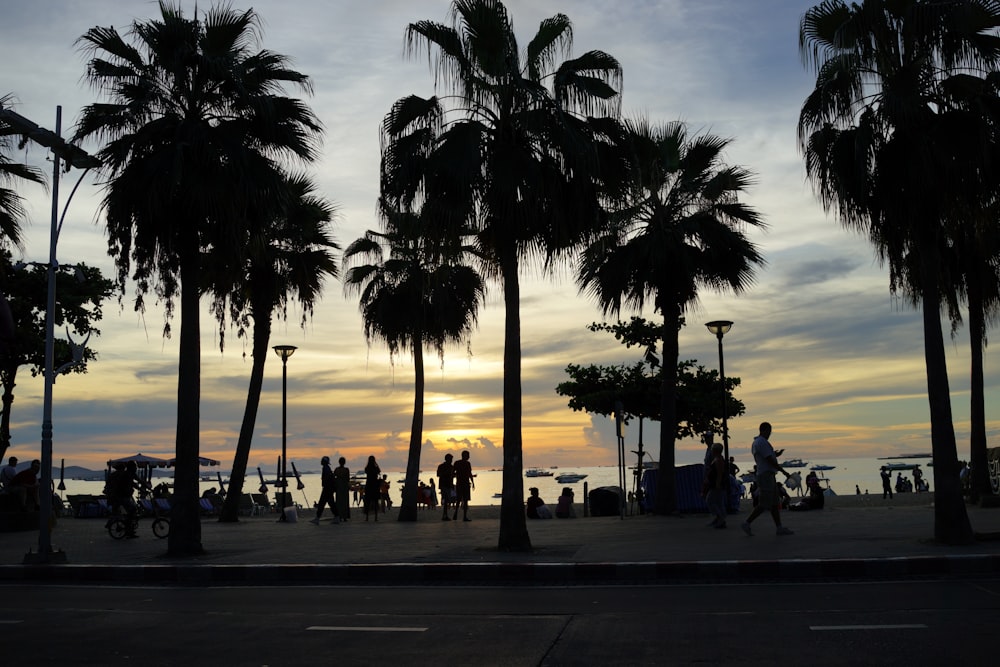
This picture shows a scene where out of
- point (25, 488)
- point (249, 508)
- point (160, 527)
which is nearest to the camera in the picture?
point (160, 527)

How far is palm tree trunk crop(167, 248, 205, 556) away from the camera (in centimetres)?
1872

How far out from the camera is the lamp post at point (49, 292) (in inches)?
685

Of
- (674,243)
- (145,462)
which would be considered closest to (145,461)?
(145,462)

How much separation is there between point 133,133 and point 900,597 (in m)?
15.0

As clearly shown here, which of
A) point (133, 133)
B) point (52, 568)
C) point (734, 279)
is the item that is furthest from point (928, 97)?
point (52, 568)

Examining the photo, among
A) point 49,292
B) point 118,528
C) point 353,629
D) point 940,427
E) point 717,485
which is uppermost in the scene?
point 49,292

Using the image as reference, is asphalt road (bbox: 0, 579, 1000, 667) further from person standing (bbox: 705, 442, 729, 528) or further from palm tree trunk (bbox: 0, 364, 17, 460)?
palm tree trunk (bbox: 0, 364, 17, 460)

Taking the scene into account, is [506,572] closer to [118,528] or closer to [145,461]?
[118,528]

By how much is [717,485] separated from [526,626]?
1330 cm

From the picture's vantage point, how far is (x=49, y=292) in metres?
18.0

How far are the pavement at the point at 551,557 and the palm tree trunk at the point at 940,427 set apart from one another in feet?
1.21

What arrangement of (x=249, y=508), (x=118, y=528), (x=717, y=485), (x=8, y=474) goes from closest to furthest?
(x=717, y=485)
(x=118, y=528)
(x=8, y=474)
(x=249, y=508)

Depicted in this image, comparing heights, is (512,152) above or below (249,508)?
above

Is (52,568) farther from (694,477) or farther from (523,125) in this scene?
(694,477)
